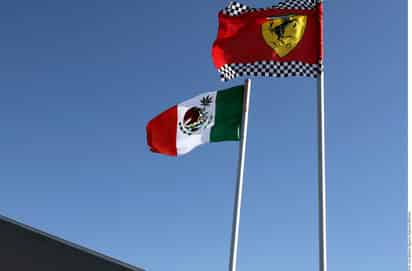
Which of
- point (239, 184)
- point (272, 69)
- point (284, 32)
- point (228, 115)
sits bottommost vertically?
point (239, 184)

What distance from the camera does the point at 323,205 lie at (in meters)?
17.4

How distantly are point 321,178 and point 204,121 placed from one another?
3.39 m

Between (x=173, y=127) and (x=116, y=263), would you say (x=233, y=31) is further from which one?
(x=116, y=263)

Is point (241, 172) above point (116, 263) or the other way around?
above

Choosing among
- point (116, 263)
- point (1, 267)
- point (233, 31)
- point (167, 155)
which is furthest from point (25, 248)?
point (233, 31)

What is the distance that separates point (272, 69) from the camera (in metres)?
18.8

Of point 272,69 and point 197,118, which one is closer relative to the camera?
point 272,69

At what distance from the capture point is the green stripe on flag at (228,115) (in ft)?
64.6

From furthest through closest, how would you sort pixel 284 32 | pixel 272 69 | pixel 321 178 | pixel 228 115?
pixel 228 115
pixel 284 32
pixel 272 69
pixel 321 178

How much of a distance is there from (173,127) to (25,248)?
4.53m

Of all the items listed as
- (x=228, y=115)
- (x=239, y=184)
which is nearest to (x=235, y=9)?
(x=228, y=115)

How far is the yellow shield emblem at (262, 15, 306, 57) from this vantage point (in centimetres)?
1894

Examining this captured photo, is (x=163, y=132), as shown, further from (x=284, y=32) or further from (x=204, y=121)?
(x=284, y=32)

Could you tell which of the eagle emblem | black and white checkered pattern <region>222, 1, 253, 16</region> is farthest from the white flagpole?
the eagle emblem
